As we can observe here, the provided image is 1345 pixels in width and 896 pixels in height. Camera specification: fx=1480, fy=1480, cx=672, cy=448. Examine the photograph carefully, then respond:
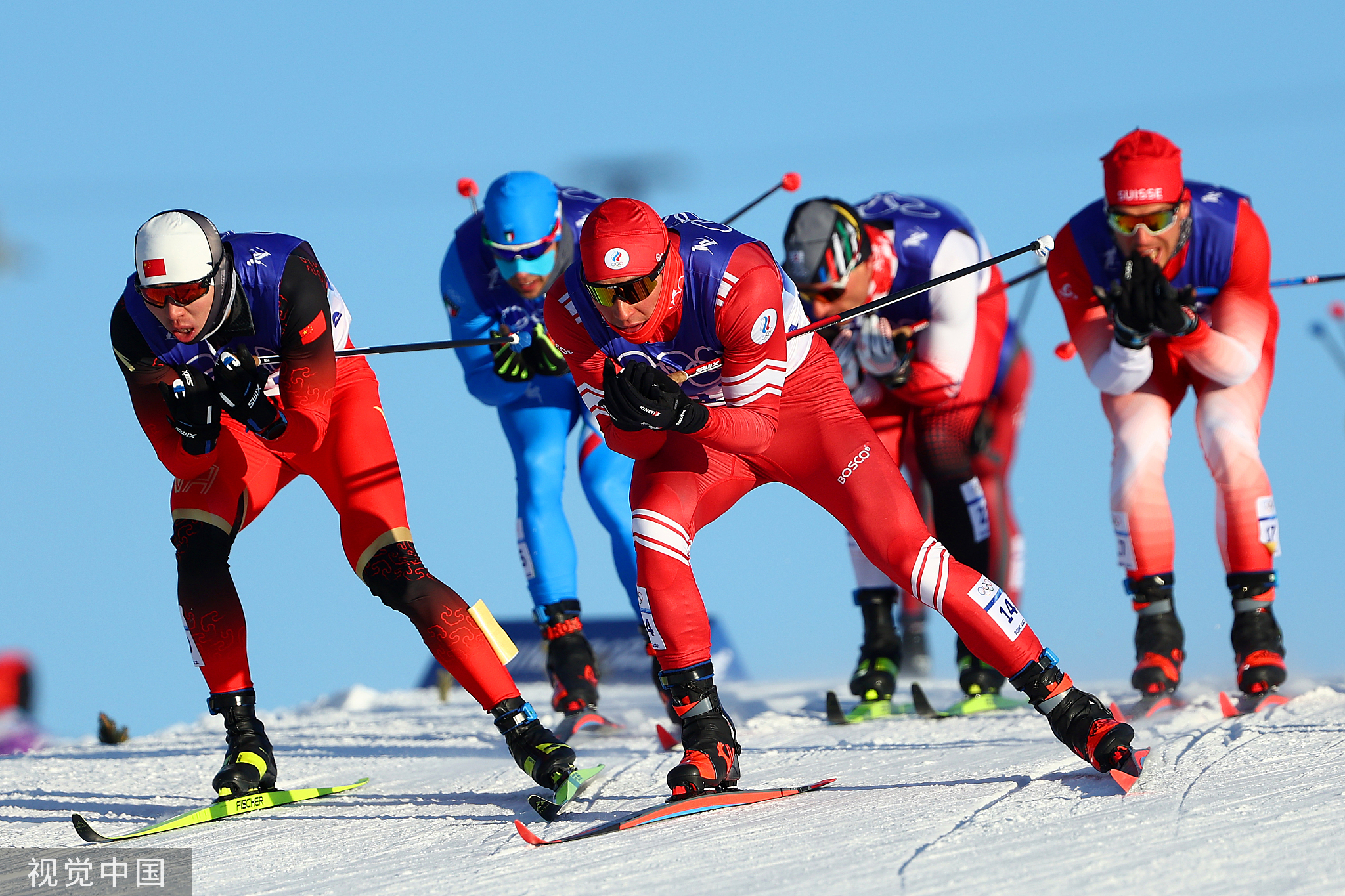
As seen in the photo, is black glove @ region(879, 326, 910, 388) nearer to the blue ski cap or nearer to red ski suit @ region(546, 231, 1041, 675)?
the blue ski cap

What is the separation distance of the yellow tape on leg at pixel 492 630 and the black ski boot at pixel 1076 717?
5.55 ft

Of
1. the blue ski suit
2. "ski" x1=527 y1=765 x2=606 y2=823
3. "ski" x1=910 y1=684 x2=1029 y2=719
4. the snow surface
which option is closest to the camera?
the snow surface

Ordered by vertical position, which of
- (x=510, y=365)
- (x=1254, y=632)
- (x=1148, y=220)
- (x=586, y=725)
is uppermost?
(x=1148, y=220)

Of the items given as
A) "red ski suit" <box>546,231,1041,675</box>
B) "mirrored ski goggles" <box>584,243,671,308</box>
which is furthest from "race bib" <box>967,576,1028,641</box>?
"mirrored ski goggles" <box>584,243,671,308</box>

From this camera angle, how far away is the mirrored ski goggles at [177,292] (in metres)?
4.89

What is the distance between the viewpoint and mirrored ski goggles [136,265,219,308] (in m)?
4.89

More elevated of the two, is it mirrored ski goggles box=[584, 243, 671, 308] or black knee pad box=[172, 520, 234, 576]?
mirrored ski goggles box=[584, 243, 671, 308]

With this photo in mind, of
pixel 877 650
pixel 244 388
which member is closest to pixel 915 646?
pixel 877 650

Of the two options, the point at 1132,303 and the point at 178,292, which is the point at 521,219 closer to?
the point at 178,292

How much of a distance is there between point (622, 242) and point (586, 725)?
121 inches

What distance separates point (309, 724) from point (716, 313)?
5.04 m

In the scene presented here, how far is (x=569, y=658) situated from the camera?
696 cm

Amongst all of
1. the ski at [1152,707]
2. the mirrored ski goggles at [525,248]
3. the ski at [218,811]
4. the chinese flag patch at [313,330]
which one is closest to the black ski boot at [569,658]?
→ the ski at [218,811]

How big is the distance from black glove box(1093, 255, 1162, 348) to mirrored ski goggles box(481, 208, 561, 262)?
2.47 m
